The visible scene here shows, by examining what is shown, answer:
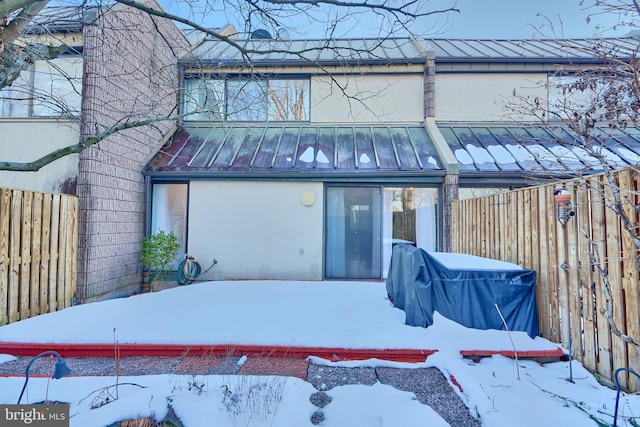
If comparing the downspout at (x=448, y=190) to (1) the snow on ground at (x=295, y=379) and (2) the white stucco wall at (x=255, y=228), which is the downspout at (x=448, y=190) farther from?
(2) the white stucco wall at (x=255, y=228)

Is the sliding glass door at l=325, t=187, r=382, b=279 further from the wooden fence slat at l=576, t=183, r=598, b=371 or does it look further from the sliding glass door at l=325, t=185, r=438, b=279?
the wooden fence slat at l=576, t=183, r=598, b=371

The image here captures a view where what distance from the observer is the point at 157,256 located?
20.7 feet

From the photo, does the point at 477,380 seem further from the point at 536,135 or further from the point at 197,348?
the point at 536,135

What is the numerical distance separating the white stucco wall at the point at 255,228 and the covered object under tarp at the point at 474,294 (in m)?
3.21

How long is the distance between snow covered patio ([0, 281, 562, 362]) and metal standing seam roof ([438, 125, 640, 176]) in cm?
397

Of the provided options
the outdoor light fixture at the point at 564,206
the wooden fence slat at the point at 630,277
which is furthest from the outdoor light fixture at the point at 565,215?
the wooden fence slat at the point at 630,277

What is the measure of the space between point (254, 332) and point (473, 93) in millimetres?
8162

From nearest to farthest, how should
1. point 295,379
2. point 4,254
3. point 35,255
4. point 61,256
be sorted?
1. point 295,379
2. point 4,254
3. point 35,255
4. point 61,256

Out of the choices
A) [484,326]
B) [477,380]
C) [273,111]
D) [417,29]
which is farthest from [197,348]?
[273,111]

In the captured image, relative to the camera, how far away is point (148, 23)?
6.64m

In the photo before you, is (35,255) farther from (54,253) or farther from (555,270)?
(555,270)

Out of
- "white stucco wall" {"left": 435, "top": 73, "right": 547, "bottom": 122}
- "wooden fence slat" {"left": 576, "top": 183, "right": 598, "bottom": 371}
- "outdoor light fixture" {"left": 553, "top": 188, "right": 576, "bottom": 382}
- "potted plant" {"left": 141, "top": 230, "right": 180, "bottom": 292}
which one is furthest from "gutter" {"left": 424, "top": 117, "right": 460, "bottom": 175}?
"potted plant" {"left": 141, "top": 230, "right": 180, "bottom": 292}

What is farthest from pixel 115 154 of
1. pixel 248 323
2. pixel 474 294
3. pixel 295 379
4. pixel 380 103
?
pixel 474 294

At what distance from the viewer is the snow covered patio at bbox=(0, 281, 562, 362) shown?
10.9 feet
